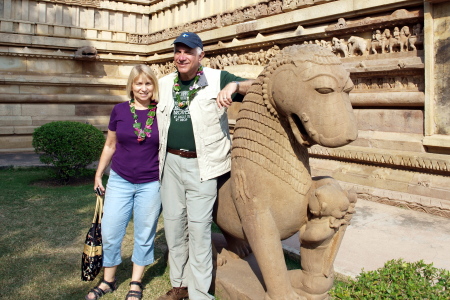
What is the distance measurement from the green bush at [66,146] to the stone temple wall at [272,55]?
3453 millimetres

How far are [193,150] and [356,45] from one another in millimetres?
5497

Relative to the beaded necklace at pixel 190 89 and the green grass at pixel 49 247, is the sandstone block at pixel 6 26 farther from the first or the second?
the beaded necklace at pixel 190 89

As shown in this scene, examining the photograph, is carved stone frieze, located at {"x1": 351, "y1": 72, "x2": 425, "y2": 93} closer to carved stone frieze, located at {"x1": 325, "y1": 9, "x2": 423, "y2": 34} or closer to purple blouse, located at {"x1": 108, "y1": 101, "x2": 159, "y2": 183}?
carved stone frieze, located at {"x1": 325, "y1": 9, "x2": 423, "y2": 34}

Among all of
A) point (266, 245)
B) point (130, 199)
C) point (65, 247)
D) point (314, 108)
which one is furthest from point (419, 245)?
point (65, 247)

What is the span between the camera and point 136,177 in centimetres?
330

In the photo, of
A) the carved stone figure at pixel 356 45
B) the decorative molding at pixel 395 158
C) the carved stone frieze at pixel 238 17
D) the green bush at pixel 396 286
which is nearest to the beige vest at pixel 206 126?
the green bush at pixel 396 286

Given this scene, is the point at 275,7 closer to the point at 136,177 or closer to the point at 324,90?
Answer: the point at 136,177

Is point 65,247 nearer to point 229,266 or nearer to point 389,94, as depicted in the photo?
point 229,266

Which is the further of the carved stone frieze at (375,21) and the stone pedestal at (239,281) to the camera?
the carved stone frieze at (375,21)

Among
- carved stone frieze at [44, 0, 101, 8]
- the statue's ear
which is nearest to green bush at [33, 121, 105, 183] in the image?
the statue's ear

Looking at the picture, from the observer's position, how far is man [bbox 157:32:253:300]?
9.79 ft

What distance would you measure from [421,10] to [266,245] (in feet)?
18.5

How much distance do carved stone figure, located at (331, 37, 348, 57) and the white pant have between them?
5641 millimetres

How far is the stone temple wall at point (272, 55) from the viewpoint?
6.22 metres
